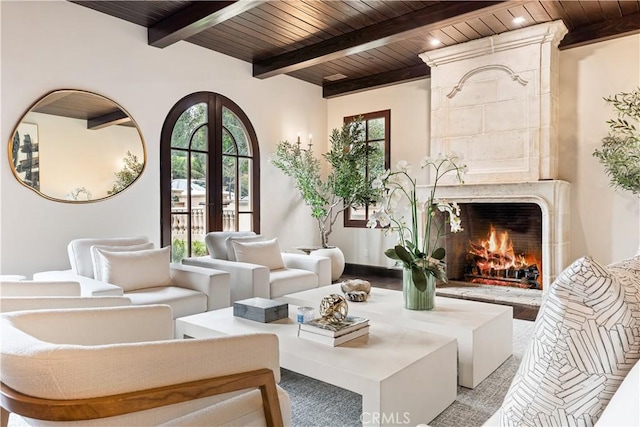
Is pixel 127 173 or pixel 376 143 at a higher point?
pixel 376 143

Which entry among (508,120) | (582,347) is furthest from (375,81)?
(582,347)

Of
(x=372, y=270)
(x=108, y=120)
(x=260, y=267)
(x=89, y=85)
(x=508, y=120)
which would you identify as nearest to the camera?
(x=260, y=267)

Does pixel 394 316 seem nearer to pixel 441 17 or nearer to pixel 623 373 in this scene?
pixel 623 373

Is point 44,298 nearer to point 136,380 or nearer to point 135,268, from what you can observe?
point 136,380

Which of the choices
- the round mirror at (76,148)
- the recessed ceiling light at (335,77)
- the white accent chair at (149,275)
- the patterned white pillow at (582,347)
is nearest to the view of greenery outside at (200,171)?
the round mirror at (76,148)

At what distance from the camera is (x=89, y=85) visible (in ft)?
13.0

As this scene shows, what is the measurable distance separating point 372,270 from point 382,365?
445cm

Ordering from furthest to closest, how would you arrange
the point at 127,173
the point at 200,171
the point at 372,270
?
1. the point at 372,270
2. the point at 200,171
3. the point at 127,173

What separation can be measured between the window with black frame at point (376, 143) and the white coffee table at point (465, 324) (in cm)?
331

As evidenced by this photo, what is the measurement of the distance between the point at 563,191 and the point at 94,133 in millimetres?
4791

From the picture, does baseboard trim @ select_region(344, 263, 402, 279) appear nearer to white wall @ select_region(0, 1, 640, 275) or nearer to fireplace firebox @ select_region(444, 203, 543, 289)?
white wall @ select_region(0, 1, 640, 275)

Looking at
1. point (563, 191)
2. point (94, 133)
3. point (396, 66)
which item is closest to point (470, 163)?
point (563, 191)

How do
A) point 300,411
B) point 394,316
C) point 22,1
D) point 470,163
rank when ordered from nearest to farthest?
1. point 300,411
2. point 394,316
3. point 22,1
4. point 470,163

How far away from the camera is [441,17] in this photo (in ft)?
12.6
